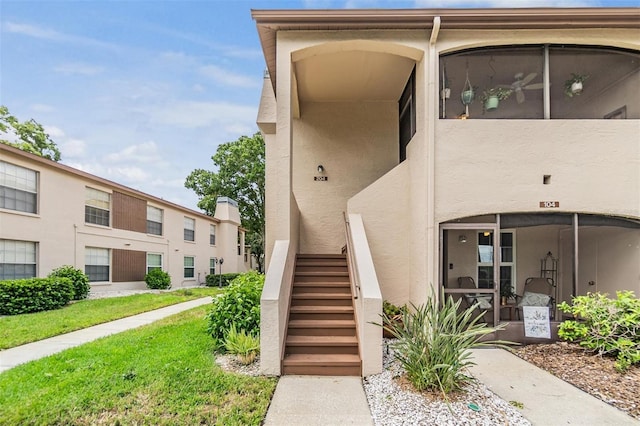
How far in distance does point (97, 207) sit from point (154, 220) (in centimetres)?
420

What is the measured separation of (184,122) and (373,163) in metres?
25.4

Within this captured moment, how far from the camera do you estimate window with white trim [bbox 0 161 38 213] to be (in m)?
11.5

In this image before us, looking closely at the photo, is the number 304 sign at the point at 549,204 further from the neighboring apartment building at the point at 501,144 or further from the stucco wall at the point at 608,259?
the stucco wall at the point at 608,259

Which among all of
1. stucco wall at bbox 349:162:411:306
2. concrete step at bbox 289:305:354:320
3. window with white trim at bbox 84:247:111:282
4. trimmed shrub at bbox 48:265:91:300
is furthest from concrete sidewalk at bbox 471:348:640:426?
window with white trim at bbox 84:247:111:282

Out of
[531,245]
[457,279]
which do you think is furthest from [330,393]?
[531,245]

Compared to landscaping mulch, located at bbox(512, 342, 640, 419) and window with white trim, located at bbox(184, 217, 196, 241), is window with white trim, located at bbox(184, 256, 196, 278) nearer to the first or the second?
window with white trim, located at bbox(184, 217, 196, 241)

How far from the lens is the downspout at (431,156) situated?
21.5ft

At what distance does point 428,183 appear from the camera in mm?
6605

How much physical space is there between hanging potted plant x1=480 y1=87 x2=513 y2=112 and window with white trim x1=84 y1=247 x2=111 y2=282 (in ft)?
52.9

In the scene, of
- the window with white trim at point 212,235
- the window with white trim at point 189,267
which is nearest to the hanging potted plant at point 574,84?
the window with white trim at point 189,267

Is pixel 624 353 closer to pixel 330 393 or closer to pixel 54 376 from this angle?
pixel 330 393

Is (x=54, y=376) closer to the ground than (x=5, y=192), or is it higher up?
closer to the ground

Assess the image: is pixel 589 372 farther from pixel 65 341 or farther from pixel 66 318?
pixel 66 318

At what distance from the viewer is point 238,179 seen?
27.5 metres
